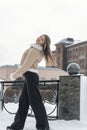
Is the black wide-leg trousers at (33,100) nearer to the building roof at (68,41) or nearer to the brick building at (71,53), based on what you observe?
the brick building at (71,53)

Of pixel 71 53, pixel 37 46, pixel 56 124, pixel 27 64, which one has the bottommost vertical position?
pixel 56 124

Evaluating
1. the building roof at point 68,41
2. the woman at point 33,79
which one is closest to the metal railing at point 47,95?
the woman at point 33,79

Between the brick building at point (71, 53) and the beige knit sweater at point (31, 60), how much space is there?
75.2 metres

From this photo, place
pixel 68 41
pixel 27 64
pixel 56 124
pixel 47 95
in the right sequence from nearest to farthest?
1. pixel 27 64
2. pixel 56 124
3. pixel 47 95
4. pixel 68 41

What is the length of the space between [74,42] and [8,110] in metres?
82.3

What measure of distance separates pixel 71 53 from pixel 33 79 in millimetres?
83605

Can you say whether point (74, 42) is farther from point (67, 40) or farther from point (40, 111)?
point (40, 111)

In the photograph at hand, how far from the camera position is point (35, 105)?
4.86 meters

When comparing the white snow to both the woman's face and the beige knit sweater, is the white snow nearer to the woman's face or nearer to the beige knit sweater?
the beige knit sweater

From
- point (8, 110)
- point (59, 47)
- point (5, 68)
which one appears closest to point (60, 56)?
point (59, 47)

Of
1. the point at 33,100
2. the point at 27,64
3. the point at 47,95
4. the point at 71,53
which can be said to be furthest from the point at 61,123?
the point at 71,53

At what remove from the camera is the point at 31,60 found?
482cm

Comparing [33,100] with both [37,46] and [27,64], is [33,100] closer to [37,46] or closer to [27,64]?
[27,64]

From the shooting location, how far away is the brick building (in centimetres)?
8138
